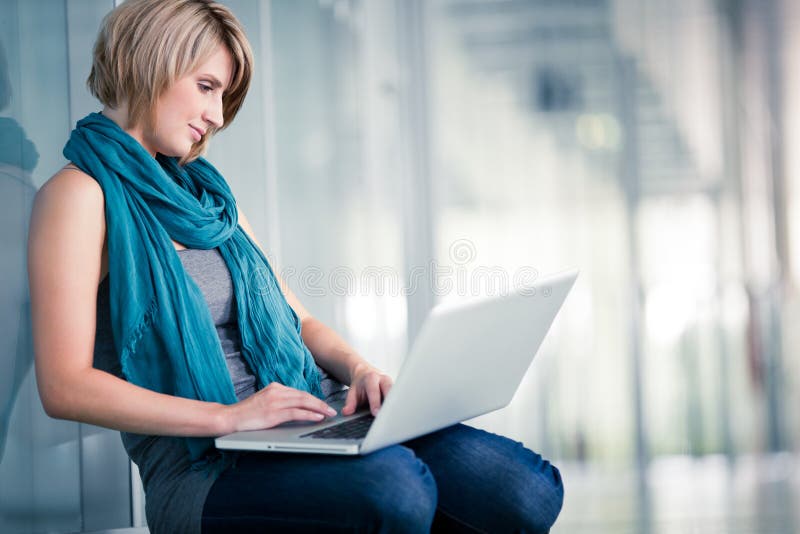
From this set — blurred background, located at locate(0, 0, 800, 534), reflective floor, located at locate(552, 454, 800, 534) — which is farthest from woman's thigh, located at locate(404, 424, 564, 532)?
blurred background, located at locate(0, 0, 800, 534)

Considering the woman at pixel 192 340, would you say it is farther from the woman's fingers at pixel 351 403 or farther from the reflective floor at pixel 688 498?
the reflective floor at pixel 688 498

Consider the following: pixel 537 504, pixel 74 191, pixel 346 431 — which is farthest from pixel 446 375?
pixel 74 191

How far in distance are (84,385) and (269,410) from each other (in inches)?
9.2

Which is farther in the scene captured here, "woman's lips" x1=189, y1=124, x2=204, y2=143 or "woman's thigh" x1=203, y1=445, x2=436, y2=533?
"woman's lips" x1=189, y1=124, x2=204, y2=143

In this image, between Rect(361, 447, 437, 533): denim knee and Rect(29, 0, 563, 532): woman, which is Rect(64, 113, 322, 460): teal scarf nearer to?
Rect(29, 0, 563, 532): woman

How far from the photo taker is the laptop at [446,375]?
878 millimetres

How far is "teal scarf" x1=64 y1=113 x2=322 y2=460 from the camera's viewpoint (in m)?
1.07

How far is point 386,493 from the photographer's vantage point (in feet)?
2.97

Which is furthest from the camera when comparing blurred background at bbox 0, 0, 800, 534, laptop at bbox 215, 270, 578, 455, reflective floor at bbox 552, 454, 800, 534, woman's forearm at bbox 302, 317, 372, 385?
blurred background at bbox 0, 0, 800, 534

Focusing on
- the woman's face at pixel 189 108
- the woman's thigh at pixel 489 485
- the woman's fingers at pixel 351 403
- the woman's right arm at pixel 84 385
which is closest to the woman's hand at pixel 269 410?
the woman's right arm at pixel 84 385

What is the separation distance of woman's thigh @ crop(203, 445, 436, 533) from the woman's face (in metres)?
0.55

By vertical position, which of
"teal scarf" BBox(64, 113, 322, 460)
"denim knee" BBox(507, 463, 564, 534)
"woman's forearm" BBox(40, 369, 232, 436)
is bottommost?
"denim knee" BBox(507, 463, 564, 534)

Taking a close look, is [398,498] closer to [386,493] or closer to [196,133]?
[386,493]

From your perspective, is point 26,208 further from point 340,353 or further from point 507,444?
point 507,444
